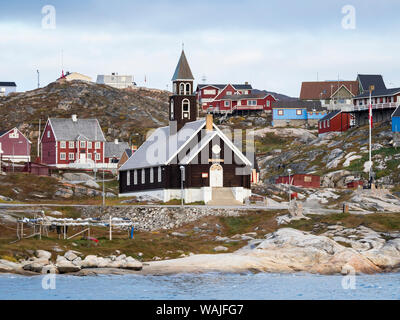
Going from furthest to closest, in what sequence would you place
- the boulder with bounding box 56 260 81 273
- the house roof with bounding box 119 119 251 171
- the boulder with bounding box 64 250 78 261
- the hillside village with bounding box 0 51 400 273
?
the house roof with bounding box 119 119 251 171 < the hillside village with bounding box 0 51 400 273 < the boulder with bounding box 64 250 78 261 < the boulder with bounding box 56 260 81 273

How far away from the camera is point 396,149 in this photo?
96.8 meters

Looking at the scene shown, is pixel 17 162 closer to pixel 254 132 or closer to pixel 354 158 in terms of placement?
pixel 254 132

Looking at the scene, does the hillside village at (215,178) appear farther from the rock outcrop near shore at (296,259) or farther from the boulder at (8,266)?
the boulder at (8,266)

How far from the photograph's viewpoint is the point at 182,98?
8125 centimetres

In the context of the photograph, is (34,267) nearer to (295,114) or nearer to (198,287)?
(198,287)

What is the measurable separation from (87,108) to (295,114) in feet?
167

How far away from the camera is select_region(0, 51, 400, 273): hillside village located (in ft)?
184

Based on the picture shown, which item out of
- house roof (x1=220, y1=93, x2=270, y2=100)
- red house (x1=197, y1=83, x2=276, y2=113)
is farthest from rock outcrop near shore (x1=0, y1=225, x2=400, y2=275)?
house roof (x1=220, y1=93, x2=270, y2=100)

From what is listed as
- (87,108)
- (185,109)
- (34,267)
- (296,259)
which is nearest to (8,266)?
(34,267)

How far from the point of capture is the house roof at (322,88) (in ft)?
511

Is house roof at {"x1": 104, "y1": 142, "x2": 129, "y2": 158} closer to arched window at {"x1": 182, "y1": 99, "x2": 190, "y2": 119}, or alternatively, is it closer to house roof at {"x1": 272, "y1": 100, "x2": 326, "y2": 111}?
house roof at {"x1": 272, "y1": 100, "x2": 326, "y2": 111}

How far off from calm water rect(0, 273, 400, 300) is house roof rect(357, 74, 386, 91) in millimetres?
112004
